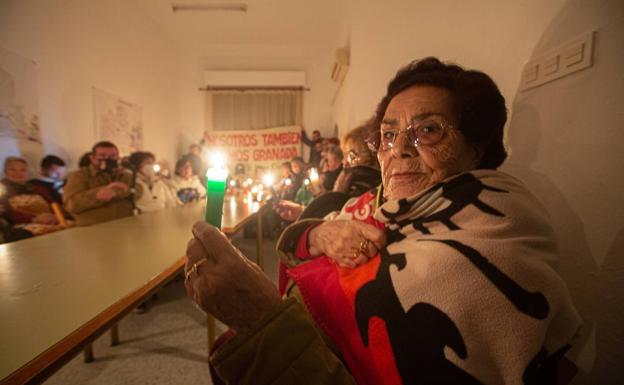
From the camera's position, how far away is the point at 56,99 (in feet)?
10.1

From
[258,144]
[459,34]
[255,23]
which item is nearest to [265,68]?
[255,23]

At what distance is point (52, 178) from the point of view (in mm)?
2801

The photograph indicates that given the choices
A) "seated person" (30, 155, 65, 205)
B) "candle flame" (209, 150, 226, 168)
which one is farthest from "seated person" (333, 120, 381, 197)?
"seated person" (30, 155, 65, 205)

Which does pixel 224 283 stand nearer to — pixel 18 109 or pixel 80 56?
pixel 18 109

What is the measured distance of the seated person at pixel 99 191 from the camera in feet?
7.57

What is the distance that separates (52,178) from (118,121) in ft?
5.28

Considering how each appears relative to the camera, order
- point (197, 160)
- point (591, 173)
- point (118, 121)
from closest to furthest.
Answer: point (591, 173) < point (118, 121) < point (197, 160)

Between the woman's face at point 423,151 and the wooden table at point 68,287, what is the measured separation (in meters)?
0.76

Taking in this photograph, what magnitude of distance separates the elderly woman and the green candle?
0.07 ft

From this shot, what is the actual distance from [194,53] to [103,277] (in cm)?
655

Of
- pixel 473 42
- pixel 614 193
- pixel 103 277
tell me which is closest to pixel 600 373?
pixel 614 193

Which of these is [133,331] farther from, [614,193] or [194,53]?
[194,53]

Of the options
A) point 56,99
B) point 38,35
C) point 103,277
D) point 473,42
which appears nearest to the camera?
point 103,277

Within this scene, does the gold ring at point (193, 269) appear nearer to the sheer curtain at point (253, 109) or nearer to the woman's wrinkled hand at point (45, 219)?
the woman's wrinkled hand at point (45, 219)
